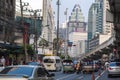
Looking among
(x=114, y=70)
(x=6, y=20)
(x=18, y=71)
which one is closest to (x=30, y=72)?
(x=18, y=71)

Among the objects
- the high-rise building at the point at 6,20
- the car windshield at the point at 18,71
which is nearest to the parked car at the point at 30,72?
the car windshield at the point at 18,71

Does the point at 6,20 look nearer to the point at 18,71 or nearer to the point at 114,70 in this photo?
the point at 114,70

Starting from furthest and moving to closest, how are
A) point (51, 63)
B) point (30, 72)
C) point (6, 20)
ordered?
→ point (6, 20) → point (51, 63) → point (30, 72)

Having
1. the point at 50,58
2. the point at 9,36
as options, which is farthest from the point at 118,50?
the point at 50,58

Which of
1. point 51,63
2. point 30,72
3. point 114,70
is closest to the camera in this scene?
point 30,72

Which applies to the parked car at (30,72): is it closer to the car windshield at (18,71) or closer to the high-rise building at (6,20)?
the car windshield at (18,71)

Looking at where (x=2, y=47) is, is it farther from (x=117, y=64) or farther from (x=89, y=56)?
(x=89, y=56)

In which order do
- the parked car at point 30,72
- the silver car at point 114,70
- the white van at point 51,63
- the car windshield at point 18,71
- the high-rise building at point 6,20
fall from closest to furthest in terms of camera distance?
the parked car at point 30,72
the car windshield at point 18,71
the silver car at point 114,70
the white van at point 51,63
the high-rise building at point 6,20

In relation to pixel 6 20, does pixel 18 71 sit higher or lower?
lower

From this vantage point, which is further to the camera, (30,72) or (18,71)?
(18,71)

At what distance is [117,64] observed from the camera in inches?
1740

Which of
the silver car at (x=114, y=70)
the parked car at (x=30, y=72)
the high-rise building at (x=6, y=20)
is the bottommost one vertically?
the silver car at (x=114, y=70)

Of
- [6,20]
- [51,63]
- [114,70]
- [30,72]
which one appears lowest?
[51,63]

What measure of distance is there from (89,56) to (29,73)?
15266 centimetres
